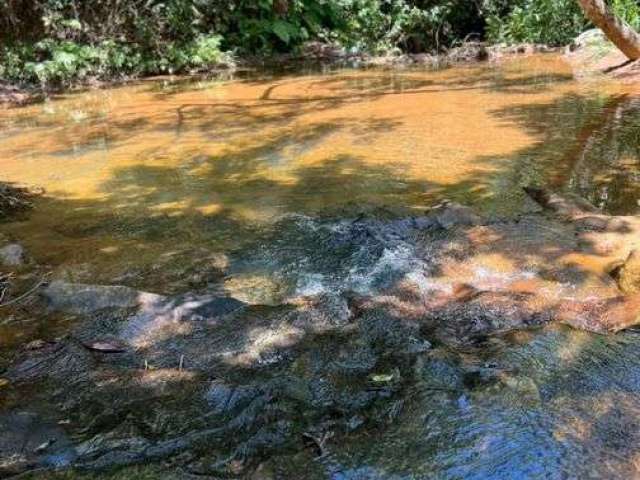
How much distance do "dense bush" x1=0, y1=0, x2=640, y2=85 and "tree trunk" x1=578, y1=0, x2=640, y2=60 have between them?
3.44 m

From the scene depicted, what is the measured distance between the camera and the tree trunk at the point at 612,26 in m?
9.47

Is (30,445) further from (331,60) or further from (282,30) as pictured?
(282,30)

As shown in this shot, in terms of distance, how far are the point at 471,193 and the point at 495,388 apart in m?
3.02

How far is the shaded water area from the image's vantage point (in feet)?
7.93

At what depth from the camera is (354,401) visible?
2670mm

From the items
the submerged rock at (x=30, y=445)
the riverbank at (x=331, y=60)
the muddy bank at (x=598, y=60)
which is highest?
the riverbank at (x=331, y=60)

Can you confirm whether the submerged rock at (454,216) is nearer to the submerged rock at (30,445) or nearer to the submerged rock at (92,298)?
the submerged rock at (92,298)

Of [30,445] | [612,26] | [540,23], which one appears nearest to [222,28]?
[540,23]

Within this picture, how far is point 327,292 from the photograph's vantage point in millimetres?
3881

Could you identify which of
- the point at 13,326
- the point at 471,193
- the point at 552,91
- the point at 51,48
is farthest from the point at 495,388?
the point at 51,48

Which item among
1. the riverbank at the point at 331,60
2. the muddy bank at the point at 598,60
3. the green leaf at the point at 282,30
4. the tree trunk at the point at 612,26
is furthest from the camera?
the green leaf at the point at 282,30

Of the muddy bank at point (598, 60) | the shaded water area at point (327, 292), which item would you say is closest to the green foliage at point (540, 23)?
the muddy bank at point (598, 60)

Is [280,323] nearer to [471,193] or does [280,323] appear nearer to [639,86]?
[471,193]

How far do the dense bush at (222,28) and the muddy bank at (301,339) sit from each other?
1056cm
